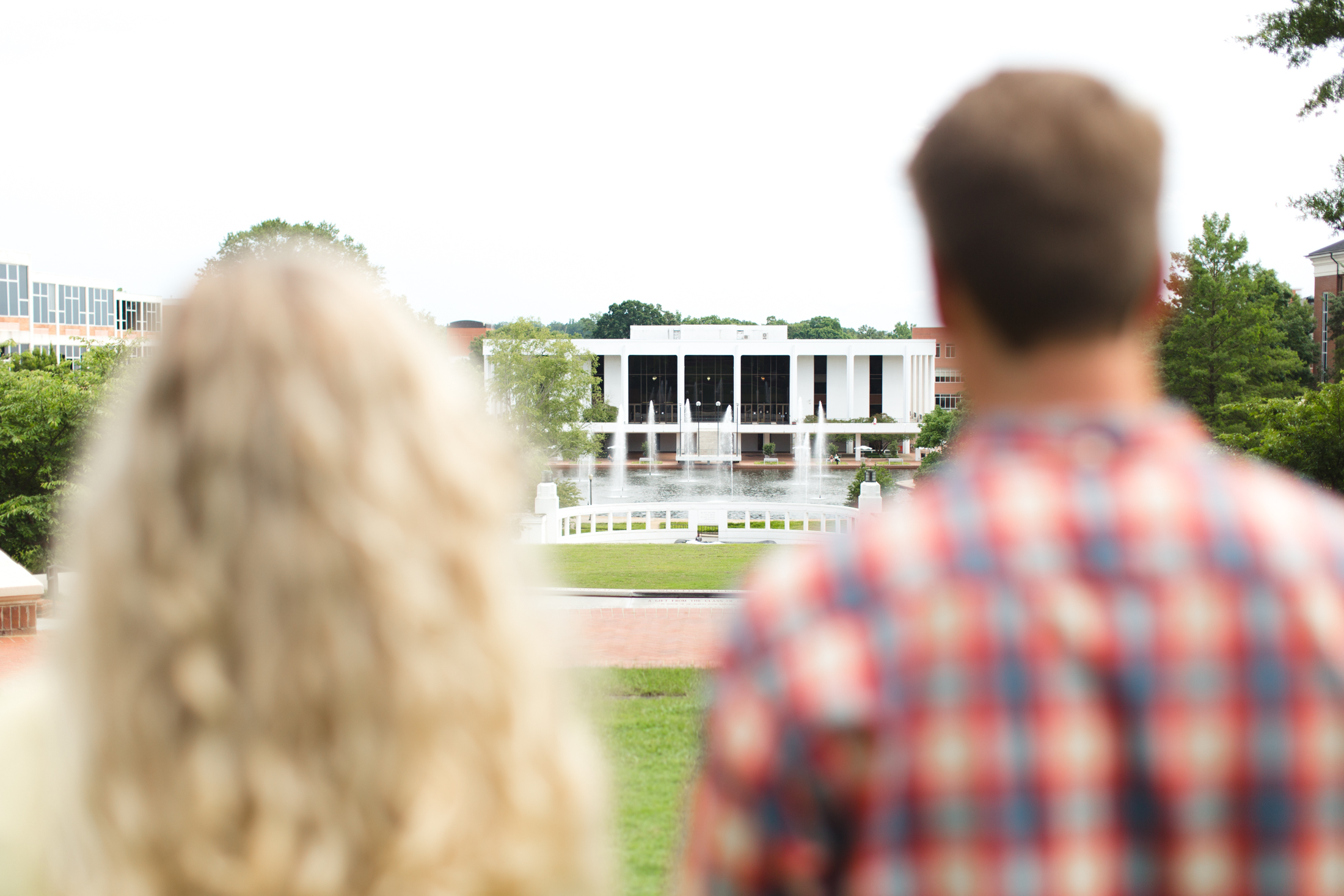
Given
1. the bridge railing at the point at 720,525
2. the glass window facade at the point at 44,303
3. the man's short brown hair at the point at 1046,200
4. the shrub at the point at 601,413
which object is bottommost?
the bridge railing at the point at 720,525

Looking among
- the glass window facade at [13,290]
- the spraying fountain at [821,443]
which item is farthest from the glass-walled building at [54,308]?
the spraying fountain at [821,443]

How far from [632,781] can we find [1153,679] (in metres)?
5.30

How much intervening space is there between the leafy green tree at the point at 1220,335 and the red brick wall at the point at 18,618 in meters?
34.9

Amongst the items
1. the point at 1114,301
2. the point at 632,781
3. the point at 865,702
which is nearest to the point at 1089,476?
the point at 1114,301

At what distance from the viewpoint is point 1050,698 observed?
1171mm

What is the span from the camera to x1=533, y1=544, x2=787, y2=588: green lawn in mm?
13773

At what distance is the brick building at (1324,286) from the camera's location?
201ft

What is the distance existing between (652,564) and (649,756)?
9.90 meters

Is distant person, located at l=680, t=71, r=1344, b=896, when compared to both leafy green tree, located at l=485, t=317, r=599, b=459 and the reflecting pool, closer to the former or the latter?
the reflecting pool

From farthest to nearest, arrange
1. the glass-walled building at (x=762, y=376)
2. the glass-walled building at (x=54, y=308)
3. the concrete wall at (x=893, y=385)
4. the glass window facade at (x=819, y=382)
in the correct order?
the glass window facade at (x=819, y=382) → the concrete wall at (x=893, y=385) → the glass-walled building at (x=762, y=376) → the glass-walled building at (x=54, y=308)

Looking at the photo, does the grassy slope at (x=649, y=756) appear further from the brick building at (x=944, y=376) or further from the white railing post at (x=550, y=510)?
the brick building at (x=944, y=376)

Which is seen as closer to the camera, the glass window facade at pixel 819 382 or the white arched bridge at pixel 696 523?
the white arched bridge at pixel 696 523

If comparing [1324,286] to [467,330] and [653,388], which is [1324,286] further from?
[467,330]

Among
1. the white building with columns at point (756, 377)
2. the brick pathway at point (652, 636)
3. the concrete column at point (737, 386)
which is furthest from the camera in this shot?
the white building with columns at point (756, 377)
